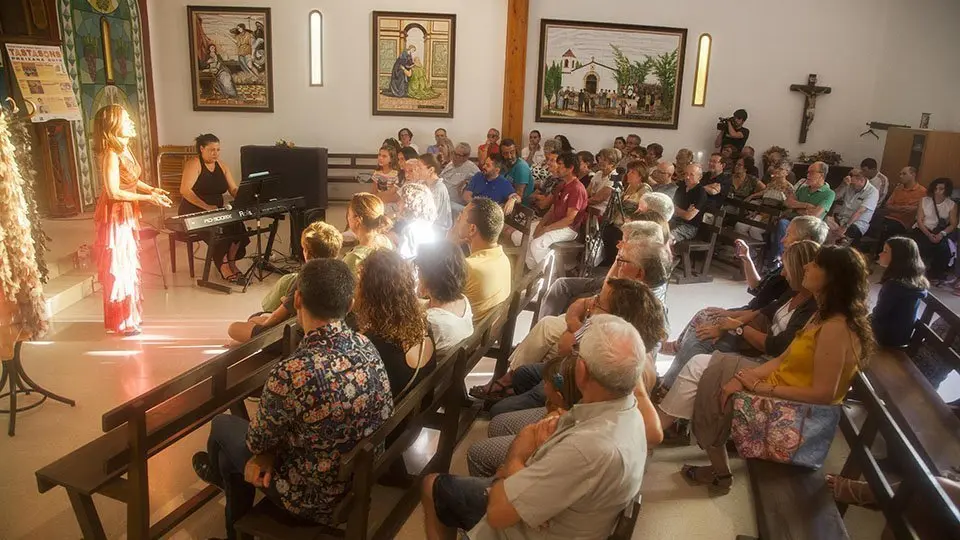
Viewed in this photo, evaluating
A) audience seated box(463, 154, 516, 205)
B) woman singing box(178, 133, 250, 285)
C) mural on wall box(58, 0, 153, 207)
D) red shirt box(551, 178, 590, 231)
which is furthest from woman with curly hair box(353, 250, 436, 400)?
mural on wall box(58, 0, 153, 207)

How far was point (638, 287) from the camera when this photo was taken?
9.52 feet

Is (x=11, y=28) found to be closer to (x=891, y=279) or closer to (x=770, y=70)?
(x=891, y=279)

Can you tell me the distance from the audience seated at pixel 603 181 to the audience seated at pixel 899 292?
3244 millimetres

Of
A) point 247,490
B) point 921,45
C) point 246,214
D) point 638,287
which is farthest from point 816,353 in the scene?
A: point 921,45

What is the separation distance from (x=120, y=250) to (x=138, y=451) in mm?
2774

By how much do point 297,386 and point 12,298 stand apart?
2.24m

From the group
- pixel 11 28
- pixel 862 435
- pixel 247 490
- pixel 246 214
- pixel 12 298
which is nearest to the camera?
pixel 247 490

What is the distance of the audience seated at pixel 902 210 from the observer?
7883mm

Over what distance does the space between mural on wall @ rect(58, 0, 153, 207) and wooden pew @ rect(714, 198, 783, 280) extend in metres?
7.81

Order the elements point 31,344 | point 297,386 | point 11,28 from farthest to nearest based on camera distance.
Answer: point 11,28, point 31,344, point 297,386

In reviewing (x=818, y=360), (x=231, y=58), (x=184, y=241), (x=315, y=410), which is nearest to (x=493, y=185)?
(x=184, y=241)

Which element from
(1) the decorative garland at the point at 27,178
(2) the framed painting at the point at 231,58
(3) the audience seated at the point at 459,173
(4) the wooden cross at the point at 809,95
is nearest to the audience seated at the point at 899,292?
(3) the audience seated at the point at 459,173

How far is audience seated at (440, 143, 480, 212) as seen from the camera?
8.21 meters

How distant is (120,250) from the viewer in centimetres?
472
